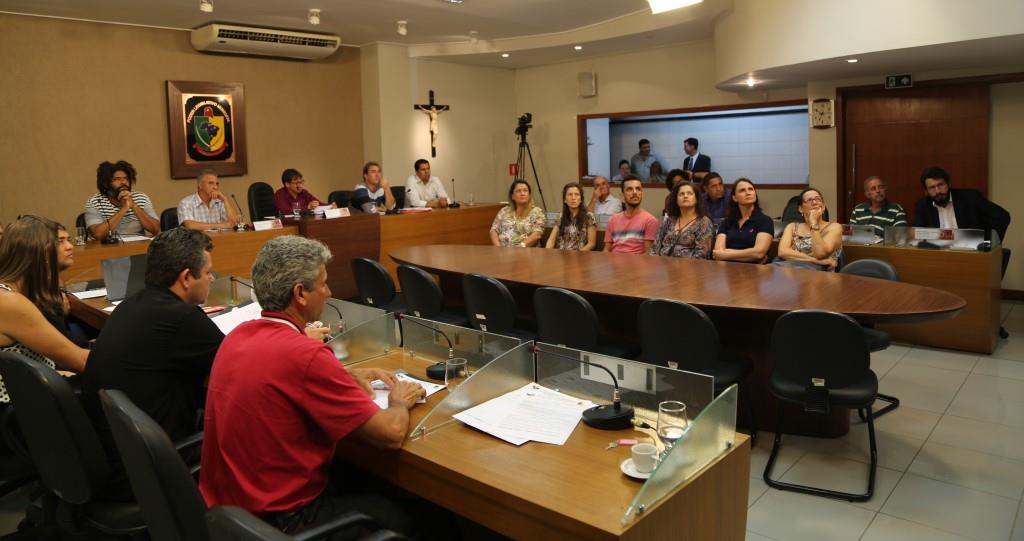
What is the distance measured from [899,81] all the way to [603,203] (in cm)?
311

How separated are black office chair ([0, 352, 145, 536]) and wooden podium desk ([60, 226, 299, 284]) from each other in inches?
122

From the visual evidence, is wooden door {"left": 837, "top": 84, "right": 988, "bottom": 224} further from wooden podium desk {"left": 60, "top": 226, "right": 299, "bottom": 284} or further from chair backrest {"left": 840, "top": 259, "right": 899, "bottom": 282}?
wooden podium desk {"left": 60, "top": 226, "right": 299, "bottom": 284}

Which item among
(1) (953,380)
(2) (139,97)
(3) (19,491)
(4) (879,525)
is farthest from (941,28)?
(2) (139,97)

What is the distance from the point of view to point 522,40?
9.73 metres

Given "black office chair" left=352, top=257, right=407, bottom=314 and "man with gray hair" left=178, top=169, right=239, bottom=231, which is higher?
"man with gray hair" left=178, top=169, right=239, bottom=231

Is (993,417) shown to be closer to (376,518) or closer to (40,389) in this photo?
(376,518)

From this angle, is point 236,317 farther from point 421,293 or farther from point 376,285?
point 376,285

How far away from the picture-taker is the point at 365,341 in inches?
123

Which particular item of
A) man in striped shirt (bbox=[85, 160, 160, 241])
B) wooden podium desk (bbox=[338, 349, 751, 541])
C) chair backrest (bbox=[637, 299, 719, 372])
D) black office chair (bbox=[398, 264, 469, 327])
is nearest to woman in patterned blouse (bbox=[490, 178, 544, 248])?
black office chair (bbox=[398, 264, 469, 327])

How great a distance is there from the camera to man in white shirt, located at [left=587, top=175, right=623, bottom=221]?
7.83 meters

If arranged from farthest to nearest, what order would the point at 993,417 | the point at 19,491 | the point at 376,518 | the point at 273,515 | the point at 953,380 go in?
the point at 953,380
the point at 993,417
the point at 19,491
the point at 376,518
the point at 273,515

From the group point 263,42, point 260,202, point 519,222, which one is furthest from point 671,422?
point 263,42

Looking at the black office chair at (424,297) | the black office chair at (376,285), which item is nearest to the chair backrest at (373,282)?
the black office chair at (376,285)

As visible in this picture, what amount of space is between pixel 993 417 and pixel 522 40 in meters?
7.06
